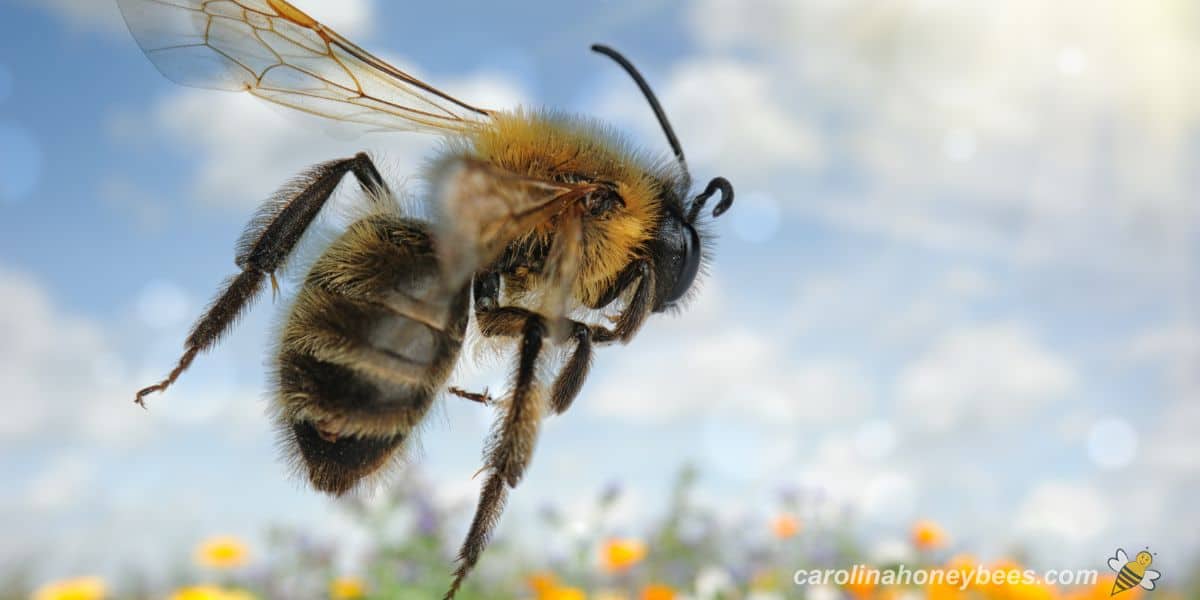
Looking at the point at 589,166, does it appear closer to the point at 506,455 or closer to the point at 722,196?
the point at 722,196

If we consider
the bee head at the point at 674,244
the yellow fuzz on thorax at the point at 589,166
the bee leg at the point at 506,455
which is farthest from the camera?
the bee head at the point at 674,244

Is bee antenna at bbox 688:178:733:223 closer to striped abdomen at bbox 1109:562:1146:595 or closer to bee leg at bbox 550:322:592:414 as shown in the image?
bee leg at bbox 550:322:592:414

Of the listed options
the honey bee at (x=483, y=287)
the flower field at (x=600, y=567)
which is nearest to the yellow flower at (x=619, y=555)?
the flower field at (x=600, y=567)

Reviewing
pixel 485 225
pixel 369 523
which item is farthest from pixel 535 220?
pixel 369 523

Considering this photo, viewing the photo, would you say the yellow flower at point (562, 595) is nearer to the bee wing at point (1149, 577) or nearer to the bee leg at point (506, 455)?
the bee leg at point (506, 455)

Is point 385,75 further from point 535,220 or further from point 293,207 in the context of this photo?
point 535,220

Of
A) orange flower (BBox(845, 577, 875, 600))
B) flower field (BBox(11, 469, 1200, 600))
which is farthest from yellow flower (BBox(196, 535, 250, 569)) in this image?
orange flower (BBox(845, 577, 875, 600))
